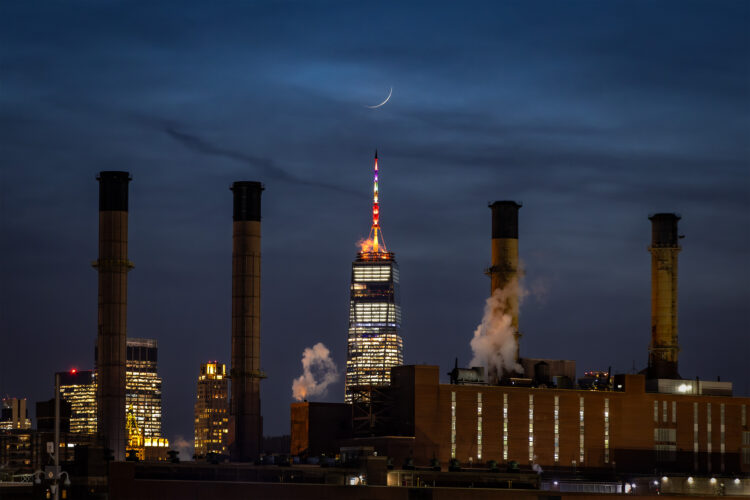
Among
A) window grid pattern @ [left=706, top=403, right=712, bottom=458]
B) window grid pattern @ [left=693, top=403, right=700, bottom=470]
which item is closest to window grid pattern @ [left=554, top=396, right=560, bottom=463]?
window grid pattern @ [left=693, top=403, right=700, bottom=470]

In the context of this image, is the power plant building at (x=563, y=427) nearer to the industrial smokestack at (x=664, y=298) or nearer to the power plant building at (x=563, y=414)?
the power plant building at (x=563, y=414)

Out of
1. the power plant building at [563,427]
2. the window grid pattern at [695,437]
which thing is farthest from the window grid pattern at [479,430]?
the window grid pattern at [695,437]

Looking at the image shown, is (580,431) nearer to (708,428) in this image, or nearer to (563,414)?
(563,414)

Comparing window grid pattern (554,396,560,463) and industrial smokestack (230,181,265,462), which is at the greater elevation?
industrial smokestack (230,181,265,462)

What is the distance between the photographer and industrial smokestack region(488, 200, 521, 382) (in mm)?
190875

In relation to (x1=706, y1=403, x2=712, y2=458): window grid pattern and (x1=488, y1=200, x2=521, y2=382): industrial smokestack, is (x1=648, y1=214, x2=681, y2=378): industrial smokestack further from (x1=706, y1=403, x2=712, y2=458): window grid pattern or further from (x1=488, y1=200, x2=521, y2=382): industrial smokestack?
(x1=488, y1=200, x2=521, y2=382): industrial smokestack

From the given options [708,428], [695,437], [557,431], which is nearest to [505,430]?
[557,431]

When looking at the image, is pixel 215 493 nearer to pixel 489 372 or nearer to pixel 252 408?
pixel 252 408

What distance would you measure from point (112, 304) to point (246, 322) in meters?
19.3

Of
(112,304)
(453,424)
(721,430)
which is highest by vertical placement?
(112,304)

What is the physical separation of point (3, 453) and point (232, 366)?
3942 cm

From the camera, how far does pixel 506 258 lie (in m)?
191

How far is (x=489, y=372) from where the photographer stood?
18950 cm

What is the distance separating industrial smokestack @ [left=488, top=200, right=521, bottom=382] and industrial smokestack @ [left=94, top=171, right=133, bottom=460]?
172 ft
